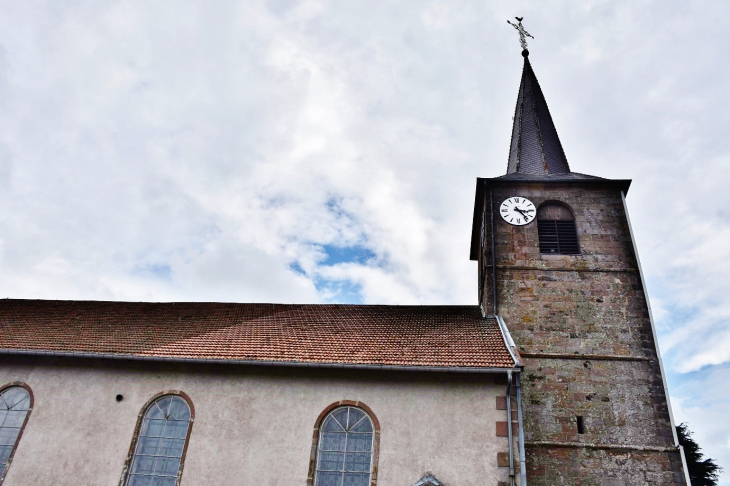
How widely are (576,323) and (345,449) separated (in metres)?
5.99

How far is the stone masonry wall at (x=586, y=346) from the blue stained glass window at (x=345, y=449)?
3.24 m

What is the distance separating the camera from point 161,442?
9.60 m

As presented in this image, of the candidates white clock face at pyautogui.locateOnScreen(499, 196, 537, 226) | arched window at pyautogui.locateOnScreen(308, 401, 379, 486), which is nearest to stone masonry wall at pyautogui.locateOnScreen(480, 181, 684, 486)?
white clock face at pyautogui.locateOnScreen(499, 196, 537, 226)

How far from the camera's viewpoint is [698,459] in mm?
20062

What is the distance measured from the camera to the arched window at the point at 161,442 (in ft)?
30.5

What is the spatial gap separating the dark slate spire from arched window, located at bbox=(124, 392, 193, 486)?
11.0 m

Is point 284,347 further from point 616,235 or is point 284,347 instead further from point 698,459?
point 698,459

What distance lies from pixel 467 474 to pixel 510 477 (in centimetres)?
70

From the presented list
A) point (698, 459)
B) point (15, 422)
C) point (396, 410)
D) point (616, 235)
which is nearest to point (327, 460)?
point (396, 410)

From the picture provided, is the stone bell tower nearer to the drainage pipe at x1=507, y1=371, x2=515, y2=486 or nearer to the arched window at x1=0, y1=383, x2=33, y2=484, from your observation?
the drainage pipe at x1=507, y1=371, x2=515, y2=486

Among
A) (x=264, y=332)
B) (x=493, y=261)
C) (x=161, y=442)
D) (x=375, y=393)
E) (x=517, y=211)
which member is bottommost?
Answer: (x=161, y=442)

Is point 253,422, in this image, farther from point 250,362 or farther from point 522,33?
point 522,33

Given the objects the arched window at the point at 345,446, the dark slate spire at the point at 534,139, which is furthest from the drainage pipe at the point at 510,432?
the dark slate spire at the point at 534,139

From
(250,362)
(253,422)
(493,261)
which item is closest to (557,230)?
(493,261)
